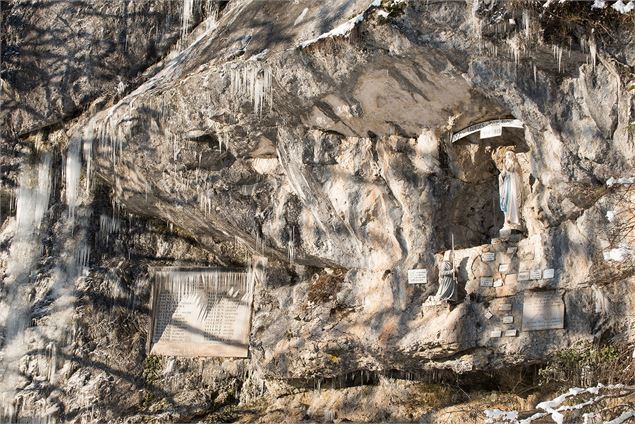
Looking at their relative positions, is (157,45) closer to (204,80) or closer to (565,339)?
(204,80)

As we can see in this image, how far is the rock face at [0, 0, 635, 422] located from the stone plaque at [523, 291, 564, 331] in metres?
0.06

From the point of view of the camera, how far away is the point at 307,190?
13.7m

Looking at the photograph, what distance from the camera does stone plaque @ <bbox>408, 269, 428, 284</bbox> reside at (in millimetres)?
12641

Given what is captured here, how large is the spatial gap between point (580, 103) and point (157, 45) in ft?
24.2

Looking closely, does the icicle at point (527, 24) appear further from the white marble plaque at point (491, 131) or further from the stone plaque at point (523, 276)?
the stone plaque at point (523, 276)

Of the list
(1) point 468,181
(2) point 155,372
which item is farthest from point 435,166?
(2) point 155,372

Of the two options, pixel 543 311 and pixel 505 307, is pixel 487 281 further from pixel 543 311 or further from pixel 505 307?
pixel 543 311

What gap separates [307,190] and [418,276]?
76.1 inches

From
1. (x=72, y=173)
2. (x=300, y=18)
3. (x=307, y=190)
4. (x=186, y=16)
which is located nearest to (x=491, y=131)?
(x=307, y=190)

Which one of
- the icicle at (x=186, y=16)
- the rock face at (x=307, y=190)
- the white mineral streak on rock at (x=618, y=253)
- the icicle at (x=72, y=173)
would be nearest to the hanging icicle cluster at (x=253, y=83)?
the rock face at (x=307, y=190)

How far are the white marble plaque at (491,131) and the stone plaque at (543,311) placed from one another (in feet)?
6.01

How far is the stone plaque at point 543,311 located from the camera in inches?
466

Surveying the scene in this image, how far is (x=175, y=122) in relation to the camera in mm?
14195

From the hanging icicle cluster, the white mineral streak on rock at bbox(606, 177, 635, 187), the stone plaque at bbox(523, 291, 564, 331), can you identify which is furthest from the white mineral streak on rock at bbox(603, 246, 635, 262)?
the hanging icicle cluster
